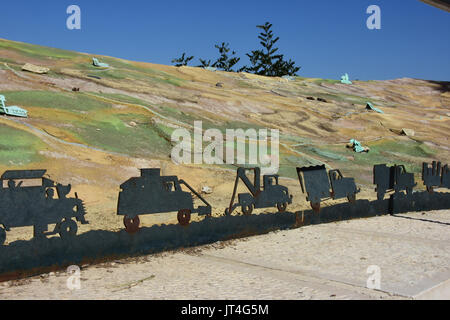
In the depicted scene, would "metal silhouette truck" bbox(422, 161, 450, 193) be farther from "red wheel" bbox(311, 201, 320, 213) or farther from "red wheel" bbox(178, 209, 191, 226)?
"red wheel" bbox(178, 209, 191, 226)

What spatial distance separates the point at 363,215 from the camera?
800 cm

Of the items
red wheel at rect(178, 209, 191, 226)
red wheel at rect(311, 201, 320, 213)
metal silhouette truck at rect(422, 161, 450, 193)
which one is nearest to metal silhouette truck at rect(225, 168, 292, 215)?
red wheel at rect(311, 201, 320, 213)

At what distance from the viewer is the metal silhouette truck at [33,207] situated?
442 cm

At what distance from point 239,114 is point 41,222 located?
41.6 feet

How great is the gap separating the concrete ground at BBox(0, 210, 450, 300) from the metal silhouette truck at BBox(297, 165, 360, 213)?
627 millimetres

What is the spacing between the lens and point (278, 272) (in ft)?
15.7

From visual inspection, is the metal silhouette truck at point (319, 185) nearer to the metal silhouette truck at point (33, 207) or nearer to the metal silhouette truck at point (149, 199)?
the metal silhouette truck at point (149, 199)

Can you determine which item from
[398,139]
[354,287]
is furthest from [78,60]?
[354,287]

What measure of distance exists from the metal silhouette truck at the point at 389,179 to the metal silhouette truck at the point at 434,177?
60 centimetres

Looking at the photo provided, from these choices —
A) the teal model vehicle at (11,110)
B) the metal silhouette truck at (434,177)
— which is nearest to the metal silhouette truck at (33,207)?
the teal model vehicle at (11,110)

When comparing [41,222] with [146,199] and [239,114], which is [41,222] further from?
[239,114]

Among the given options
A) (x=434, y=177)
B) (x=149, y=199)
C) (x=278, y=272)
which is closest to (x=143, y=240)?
(x=149, y=199)

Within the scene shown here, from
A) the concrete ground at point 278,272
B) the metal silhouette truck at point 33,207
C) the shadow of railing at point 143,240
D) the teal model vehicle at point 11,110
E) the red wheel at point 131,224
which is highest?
the teal model vehicle at point 11,110

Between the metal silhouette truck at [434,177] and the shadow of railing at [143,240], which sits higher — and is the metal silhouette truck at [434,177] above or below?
above
